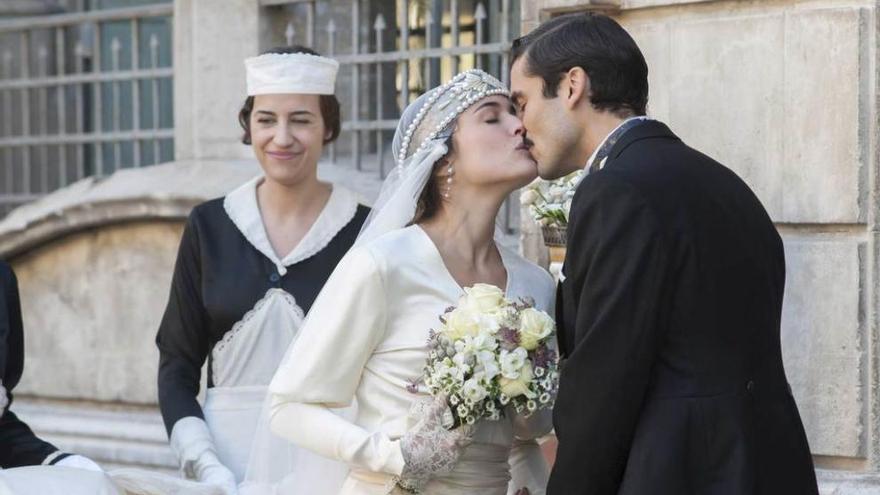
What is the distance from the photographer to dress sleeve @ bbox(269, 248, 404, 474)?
13.1 ft

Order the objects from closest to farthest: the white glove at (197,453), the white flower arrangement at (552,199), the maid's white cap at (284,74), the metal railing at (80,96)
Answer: the white glove at (197,453), the white flower arrangement at (552,199), the maid's white cap at (284,74), the metal railing at (80,96)

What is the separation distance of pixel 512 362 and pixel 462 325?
0.46 feet

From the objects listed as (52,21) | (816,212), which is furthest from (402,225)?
(52,21)

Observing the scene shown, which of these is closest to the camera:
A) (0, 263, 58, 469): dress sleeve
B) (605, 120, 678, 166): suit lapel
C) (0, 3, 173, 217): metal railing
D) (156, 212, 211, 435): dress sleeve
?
(605, 120, 678, 166): suit lapel

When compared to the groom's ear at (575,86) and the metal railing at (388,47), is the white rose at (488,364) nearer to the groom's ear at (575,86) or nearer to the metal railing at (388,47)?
the groom's ear at (575,86)

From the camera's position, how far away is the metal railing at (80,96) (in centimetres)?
895

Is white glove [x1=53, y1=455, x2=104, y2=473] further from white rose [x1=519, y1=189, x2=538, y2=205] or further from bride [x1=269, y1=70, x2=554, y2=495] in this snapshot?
white rose [x1=519, y1=189, x2=538, y2=205]

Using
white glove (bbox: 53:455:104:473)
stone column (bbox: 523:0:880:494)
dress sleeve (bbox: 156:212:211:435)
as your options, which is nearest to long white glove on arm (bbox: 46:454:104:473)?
white glove (bbox: 53:455:104:473)

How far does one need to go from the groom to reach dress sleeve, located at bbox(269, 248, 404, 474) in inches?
25.4

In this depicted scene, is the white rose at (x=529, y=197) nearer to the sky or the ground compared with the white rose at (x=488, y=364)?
nearer to the sky

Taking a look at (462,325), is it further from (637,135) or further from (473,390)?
(637,135)

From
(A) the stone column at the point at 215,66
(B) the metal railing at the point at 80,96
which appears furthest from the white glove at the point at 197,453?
(B) the metal railing at the point at 80,96

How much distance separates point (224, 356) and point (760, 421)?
2238mm

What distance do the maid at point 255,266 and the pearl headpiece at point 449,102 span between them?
99 cm
